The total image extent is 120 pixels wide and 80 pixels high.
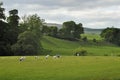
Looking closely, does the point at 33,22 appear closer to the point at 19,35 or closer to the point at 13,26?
the point at 13,26

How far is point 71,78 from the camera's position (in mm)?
40844

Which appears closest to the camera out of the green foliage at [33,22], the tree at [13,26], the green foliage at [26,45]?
the green foliage at [26,45]

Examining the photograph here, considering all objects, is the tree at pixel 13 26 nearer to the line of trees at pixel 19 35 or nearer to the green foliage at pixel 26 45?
the line of trees at pixel 19 35

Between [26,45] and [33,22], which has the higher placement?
[33,22]

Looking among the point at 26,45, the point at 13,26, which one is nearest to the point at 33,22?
the point at 13,26

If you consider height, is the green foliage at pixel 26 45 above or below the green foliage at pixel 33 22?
below

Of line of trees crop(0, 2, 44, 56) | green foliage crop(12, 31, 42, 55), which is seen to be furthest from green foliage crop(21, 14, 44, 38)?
green foliage crop(12, 31, 42, 55)

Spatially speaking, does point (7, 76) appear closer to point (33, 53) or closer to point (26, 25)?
point (33, 53)

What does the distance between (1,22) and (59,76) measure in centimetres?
9305

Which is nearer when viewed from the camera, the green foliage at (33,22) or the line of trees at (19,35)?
the line of trees at (19,35)

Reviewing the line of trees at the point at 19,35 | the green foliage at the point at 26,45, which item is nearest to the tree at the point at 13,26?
the line of trees at the point at 19,35

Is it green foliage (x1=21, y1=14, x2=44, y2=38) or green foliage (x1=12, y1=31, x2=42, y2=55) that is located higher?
green foliage (x1=21, y1=14, x2=44, y2=38)

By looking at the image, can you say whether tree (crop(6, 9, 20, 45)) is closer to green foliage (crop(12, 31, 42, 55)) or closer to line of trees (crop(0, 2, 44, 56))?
line of trees (crop(0, 2, 44, 56))

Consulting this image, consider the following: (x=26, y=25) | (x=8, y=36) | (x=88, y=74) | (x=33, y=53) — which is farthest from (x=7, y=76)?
(x=26, y=25)
